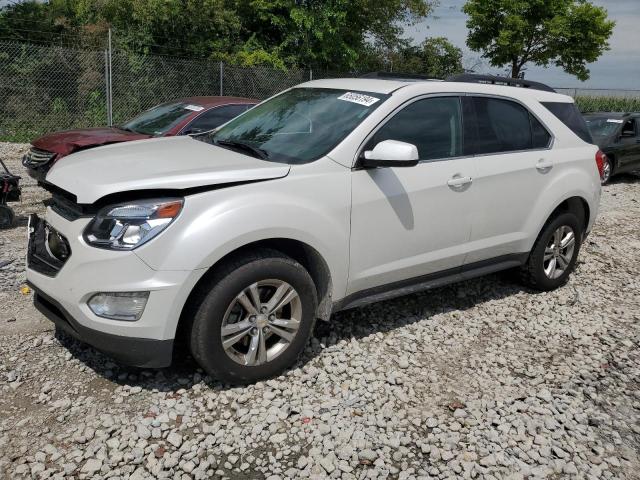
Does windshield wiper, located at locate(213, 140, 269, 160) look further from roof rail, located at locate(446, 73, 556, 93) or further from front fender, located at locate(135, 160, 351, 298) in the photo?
roof rail, located at locate(446, 73, 556, 93)

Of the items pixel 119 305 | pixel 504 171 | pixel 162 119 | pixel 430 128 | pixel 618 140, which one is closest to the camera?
pixel 119 305

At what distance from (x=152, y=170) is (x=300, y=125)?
119cm

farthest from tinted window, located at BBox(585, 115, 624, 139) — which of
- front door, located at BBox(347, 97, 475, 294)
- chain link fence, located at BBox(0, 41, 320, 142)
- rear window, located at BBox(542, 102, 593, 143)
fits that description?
front door, located at BBox(347, 97, 475, 294)

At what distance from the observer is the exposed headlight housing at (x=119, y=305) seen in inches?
116

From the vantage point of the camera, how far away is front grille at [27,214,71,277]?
3158 millimetres

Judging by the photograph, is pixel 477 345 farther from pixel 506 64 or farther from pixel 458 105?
pixel 506 64

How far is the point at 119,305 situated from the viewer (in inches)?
117

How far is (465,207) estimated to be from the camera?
4.18m

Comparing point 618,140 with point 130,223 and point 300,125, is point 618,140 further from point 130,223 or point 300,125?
point 130,223

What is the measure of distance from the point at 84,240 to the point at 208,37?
16.0m

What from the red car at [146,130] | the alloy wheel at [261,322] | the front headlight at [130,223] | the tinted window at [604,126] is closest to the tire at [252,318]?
the alloy wheel at [261,322]

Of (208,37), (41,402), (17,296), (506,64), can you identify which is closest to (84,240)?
(41,402)

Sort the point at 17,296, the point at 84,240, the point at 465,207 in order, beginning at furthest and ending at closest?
the point at 17,296, the point at 465,207, the point at 84,240

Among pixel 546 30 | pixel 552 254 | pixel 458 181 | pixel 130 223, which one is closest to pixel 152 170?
pixel 130 223
